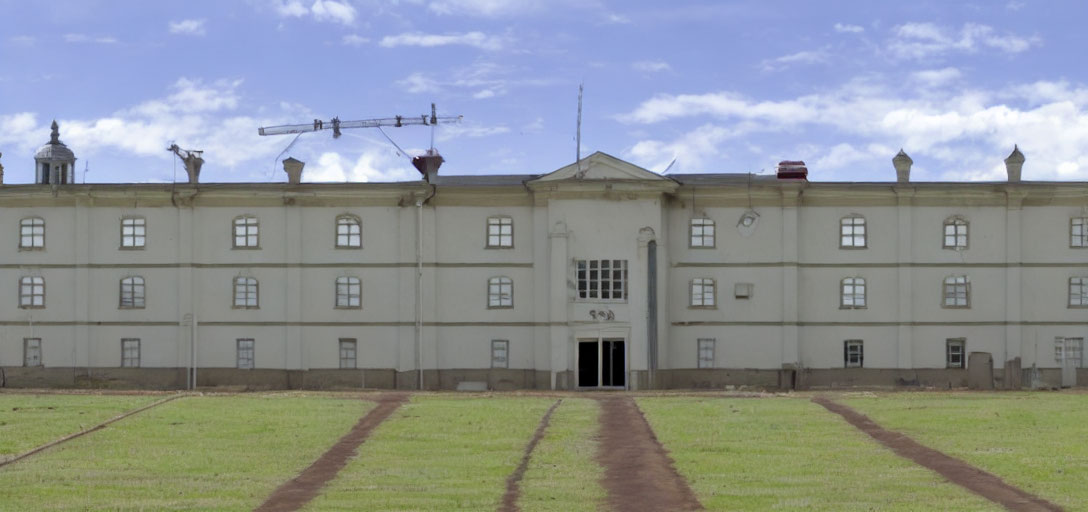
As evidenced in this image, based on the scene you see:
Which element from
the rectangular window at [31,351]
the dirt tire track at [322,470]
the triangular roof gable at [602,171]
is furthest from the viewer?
the rectangular window at [31,351]

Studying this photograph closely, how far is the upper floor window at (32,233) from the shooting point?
60.8 metres

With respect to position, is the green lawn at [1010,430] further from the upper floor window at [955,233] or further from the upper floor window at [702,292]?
the upper floor window at [702,292]

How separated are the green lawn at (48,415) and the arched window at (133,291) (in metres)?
7.81

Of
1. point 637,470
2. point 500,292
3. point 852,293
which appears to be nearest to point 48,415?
point 500,292

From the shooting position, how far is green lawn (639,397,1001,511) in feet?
91.8

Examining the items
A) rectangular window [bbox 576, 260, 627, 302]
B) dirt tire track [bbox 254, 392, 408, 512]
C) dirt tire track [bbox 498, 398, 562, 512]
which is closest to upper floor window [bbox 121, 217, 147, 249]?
dirt tire track [bbox 254, 392, 408, 512]

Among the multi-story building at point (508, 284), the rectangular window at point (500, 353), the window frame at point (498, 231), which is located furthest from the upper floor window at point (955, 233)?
the rectangular window at point (500, 353)

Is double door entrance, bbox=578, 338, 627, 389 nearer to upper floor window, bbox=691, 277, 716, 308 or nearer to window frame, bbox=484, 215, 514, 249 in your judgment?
upper floor window, bbox=691, 277, 716, 308

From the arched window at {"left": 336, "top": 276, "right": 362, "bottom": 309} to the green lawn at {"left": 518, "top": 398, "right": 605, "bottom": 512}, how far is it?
54.9 feet

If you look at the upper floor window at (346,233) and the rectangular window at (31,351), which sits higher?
the upper floor window at (346,233)

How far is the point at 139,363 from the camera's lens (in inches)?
2386

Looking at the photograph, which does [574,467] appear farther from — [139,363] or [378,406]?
[139,363]

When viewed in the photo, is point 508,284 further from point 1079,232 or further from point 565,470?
point 565,470

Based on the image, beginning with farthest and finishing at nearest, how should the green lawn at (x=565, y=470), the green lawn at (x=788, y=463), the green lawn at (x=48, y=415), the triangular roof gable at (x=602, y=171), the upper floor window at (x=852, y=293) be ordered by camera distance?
the upper floor window at (x=852, y=293)
the triangular roof gable at (x=602, y=171)
the green lawn at (x=48, y=415)
the green lawn at (x=565, y=470)
the green lawn at (x=788, y=463)
